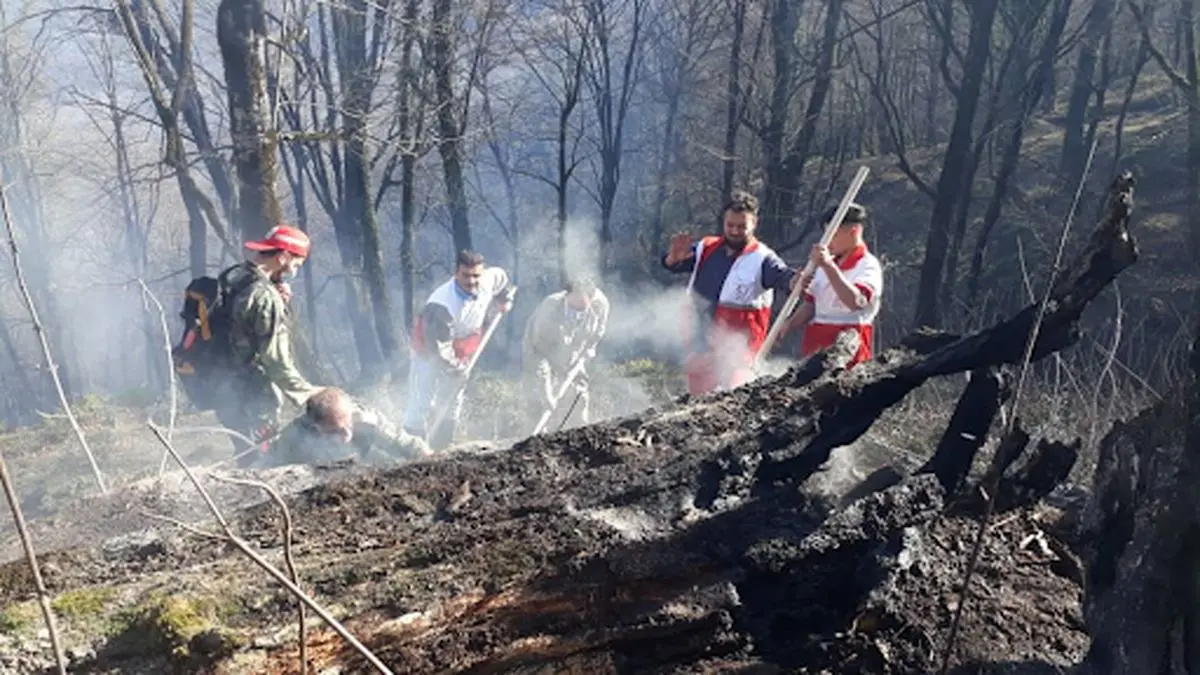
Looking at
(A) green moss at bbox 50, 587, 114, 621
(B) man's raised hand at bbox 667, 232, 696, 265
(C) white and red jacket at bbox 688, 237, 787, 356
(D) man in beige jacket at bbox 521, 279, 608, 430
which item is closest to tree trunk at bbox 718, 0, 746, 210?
(D) man in beige jacket at bbox 521, 279, 608, 430

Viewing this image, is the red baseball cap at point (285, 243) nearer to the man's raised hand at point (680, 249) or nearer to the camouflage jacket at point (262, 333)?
the camouflage jacket at point (262, 333)

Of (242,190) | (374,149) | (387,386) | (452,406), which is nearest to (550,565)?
(452,406)

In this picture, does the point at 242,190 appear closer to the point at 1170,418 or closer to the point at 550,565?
the point at 550,565

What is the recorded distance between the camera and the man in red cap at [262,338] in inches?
201

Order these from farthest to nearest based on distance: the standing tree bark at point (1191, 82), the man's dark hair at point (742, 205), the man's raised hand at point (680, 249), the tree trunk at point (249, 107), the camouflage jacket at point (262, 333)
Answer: the standing tree bark at point (1191, 82) → the tree trunk at point (249, 107) → the man's raised hand at point (680, 249) → the man's dark hair at point (742, 205) → the camouflage jacket at point (262, 333)

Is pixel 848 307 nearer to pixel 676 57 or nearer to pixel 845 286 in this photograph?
pixel 845 286

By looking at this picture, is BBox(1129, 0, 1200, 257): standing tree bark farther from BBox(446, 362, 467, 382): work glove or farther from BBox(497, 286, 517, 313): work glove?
BBox(446, 362, 467, 382): work glove

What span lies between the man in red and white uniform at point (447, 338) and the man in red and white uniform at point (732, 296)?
6.86 ft

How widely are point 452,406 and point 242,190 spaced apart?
319cm

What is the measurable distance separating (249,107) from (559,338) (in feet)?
12.2

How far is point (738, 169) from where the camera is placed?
18578 mm

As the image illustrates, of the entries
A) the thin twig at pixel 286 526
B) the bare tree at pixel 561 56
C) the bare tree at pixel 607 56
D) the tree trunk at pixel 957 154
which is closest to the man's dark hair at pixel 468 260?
the thin twig at pixel 286 526

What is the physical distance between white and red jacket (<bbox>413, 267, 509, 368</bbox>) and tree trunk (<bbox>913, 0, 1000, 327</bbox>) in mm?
5954

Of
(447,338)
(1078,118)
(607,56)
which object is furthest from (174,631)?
(607,56)
